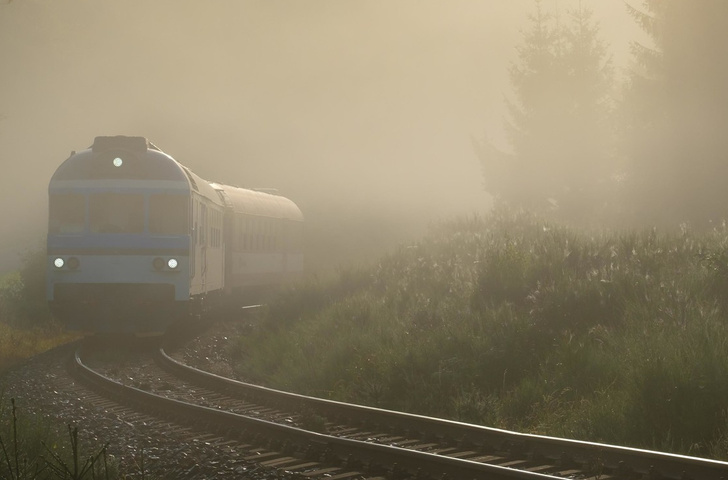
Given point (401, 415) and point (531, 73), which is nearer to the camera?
point (401, 415)

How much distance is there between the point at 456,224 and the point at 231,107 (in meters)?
64.7

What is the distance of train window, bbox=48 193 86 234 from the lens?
17.5 m

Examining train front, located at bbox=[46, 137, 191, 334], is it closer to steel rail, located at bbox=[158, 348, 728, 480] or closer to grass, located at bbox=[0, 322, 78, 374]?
grass, located at bbox=[0, 322, 78, 374]

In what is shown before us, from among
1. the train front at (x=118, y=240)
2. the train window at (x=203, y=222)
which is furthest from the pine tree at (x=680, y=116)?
the train front at (x=118, y=240)

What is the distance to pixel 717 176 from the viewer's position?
24094 millimetres

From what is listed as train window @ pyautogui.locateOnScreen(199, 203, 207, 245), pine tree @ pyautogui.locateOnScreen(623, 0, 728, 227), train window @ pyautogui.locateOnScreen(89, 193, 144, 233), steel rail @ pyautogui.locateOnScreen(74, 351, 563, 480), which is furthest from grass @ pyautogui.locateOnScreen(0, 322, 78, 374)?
pine tree @ pyautogui.locateOnScreen(623, 0, 728, 227)

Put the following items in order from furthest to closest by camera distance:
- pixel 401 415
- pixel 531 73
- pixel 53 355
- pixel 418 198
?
pixel 418 198
pixel 531 73
pixel 53 355
pixel 401 415

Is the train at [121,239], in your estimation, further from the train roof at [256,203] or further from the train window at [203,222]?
the train roof at [256,203]

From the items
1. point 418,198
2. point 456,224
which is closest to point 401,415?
point 456,224

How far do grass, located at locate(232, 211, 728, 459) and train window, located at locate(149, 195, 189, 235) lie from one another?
8.38 feet

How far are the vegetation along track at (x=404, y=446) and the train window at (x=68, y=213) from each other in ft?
21.0

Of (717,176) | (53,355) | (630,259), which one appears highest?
(717,176)

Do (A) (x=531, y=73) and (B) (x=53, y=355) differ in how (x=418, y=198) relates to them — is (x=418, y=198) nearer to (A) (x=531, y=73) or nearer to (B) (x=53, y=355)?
(A) (x=531, y=73)

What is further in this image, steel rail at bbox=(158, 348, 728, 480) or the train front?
the train front
